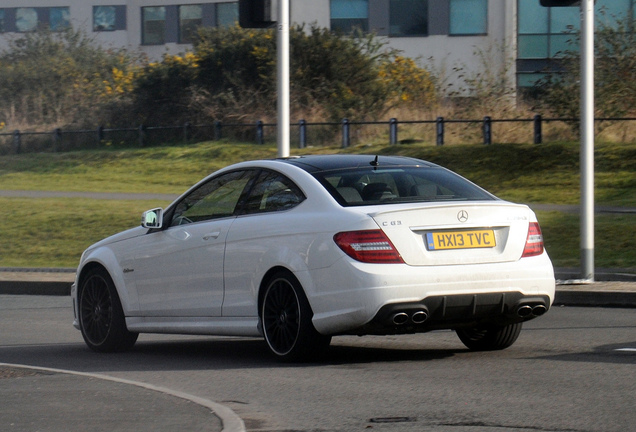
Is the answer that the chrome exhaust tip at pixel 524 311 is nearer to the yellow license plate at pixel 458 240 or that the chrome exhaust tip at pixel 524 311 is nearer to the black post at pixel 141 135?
the yellow license plate at pixel 458 240

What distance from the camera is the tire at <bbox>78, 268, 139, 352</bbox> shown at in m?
9.59

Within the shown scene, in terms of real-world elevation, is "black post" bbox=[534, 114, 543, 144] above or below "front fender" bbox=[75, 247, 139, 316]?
above

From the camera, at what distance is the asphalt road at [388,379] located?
607 centimetres

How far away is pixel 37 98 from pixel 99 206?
20.3 meters

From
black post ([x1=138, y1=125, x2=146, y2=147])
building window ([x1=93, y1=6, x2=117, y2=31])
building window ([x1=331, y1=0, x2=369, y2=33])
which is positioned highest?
building window ([x1=93, y1=6, x2=117, y2=31])

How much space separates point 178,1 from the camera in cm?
5728

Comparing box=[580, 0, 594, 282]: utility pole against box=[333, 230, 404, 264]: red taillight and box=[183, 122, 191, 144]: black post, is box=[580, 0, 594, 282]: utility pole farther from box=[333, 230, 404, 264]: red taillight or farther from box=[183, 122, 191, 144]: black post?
→ box=[183, 122, 191, 144]: black post

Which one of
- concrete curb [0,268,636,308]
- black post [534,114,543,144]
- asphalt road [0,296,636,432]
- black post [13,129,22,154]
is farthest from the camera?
black post [13,129,22,154]

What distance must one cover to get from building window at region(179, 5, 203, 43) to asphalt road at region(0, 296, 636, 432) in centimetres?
4698

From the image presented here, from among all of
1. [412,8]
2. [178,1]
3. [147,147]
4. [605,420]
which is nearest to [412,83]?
[147,147]

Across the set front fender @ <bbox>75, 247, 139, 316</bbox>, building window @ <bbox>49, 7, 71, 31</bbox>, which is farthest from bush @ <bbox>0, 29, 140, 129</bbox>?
front fender @ <bbox>75, 247, 139, 316</bbox>

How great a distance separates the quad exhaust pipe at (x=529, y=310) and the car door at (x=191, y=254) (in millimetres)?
2253

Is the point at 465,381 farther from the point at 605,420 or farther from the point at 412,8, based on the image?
the point at 412,8

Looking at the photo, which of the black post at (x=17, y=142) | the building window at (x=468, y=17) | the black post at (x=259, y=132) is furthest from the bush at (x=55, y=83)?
the building window at (x=468, y=17)
